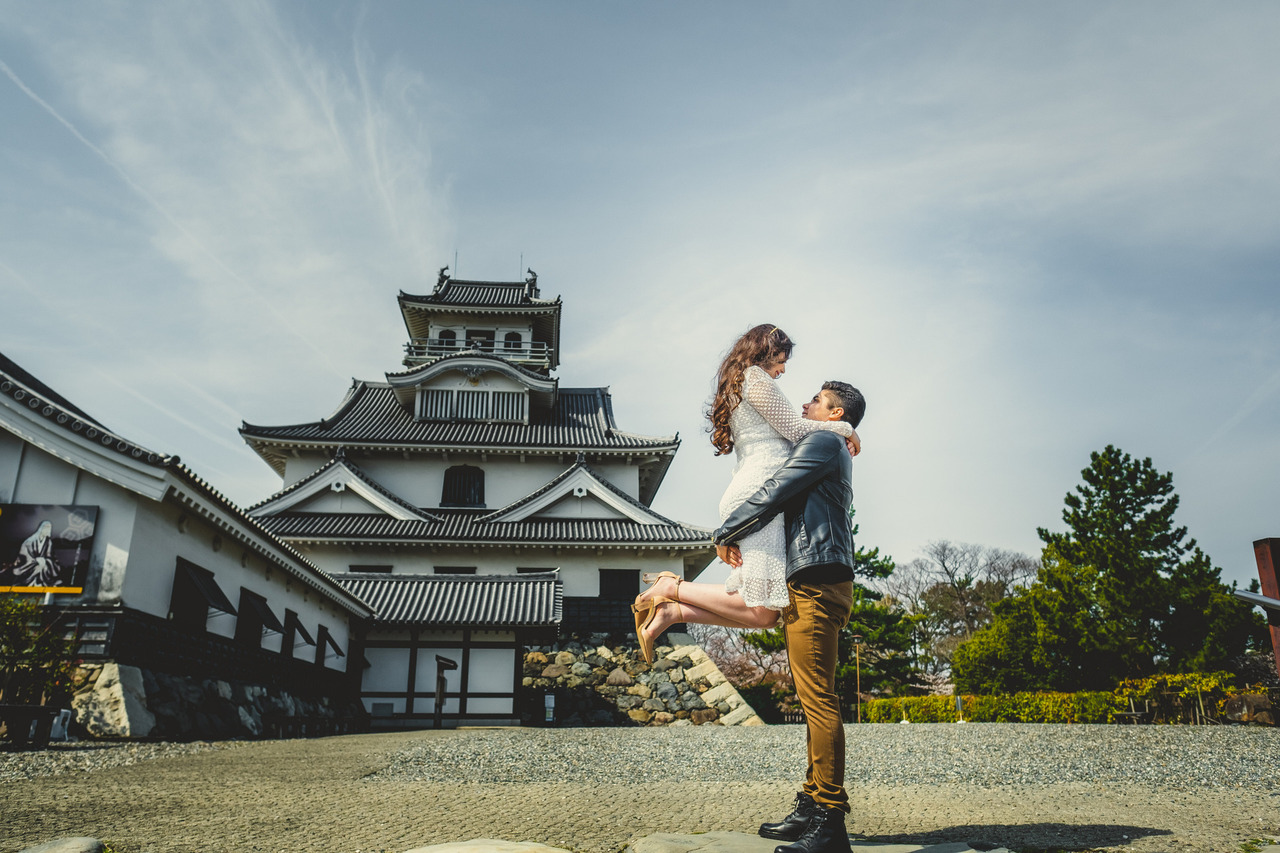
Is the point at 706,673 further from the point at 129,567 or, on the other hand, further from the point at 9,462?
the point at 9,462

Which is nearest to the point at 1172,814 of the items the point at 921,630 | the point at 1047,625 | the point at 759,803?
the point at 759,803

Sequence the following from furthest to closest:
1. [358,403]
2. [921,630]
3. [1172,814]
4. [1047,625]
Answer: [921,630]
[358,403]
[1047,625]
[1172,814]

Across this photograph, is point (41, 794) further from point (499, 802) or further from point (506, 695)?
point (506, 695)

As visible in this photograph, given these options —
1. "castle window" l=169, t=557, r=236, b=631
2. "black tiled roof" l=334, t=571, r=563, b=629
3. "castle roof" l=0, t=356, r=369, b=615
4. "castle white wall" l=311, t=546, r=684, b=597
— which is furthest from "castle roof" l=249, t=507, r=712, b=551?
"castle roof" l=0, t=356, r=369, b=615

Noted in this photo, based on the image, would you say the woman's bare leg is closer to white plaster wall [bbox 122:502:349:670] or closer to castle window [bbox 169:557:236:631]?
white plaster wall [bbox 122:502:349:670]

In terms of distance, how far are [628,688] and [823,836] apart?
1762 centimetres

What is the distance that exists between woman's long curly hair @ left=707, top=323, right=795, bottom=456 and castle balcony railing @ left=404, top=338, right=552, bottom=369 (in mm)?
25820

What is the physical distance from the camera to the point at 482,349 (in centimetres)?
3006

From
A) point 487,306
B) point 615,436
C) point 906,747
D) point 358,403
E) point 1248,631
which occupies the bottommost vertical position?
point 906,747

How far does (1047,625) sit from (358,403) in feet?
74.5

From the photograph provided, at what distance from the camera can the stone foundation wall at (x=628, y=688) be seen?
18.6 meters

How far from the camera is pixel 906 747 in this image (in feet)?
27.2

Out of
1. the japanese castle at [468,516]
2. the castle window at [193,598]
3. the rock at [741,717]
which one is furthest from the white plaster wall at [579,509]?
the castle window at [193,598]

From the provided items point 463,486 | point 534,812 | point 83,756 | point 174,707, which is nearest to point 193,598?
point 174,707
